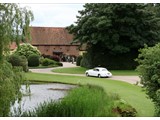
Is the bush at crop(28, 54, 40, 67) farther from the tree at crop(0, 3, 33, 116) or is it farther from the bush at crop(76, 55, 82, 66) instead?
the tree at crop(0, 3, 33, 116)

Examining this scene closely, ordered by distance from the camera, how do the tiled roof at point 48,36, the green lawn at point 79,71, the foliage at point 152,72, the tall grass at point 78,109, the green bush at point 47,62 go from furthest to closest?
the green bush at point 47,62
the tiled roof at point 48,36
the green lawn at point 79,71
the tall grass at point 78,109
the foliage at point 152,72

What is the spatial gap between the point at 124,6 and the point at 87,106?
26.9m

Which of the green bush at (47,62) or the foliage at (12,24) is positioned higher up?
the foliage at (12,24)

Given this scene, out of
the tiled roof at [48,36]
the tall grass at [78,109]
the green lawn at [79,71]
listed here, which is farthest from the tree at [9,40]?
the tiled roof at [48,36]

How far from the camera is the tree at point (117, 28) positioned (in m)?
39.4

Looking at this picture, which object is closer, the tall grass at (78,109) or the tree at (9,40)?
the tree at (9,40)

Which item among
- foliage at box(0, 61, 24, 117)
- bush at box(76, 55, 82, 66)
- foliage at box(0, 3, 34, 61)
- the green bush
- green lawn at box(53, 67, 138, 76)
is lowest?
green lawn at box(53, 67, 138, 76)

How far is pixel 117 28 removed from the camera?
132ft

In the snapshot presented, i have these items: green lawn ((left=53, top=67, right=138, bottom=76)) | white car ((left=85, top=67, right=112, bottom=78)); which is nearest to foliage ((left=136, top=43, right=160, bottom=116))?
white car ((left=85, top=67, right=112, bottom=78))

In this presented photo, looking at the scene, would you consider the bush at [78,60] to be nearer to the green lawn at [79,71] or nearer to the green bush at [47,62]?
the green lawn at [79,71]

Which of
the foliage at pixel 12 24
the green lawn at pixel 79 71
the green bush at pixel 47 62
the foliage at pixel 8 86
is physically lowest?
the green lawn at pixel 79 71

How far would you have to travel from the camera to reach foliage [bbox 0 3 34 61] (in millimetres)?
10398

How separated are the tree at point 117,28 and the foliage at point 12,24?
28.0m

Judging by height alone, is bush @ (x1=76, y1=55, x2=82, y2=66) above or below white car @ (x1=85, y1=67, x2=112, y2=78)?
above
